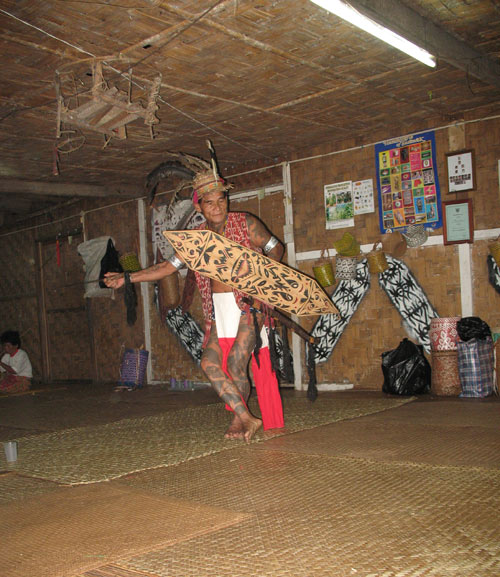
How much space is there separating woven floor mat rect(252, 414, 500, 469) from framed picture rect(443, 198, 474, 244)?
2056 mm

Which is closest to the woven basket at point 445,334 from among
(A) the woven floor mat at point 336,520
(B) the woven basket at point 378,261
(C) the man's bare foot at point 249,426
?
(B) the woven basket at point 378,261

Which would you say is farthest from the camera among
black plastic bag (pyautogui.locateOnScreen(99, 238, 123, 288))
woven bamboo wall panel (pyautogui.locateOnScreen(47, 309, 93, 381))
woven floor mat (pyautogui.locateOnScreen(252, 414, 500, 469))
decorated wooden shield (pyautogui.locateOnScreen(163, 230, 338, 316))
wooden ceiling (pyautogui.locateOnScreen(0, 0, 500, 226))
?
woven bamboo wall panel (pyautogui.locateOnScreen(47, 309, 93, 381))

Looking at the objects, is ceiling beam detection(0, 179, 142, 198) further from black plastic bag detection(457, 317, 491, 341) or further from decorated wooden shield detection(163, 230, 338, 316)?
black plastic bag detection(457, 317, 491, 341)

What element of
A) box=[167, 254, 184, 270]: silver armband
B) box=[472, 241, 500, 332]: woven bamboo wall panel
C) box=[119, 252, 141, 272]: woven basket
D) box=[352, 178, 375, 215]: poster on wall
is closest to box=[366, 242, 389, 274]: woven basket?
box=[352, 178, 375, 215]: poster on wall

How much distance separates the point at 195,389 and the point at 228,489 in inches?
201

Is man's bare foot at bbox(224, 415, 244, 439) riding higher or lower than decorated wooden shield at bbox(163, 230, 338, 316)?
lower

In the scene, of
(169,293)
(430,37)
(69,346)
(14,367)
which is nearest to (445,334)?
(430,37)

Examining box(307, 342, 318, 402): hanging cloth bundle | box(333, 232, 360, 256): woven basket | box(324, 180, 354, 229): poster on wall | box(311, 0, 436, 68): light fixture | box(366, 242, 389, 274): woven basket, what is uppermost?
box(311, 0, 436, 68): light fixture

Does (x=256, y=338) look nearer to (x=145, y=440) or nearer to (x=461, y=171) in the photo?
(x=145, y=440)

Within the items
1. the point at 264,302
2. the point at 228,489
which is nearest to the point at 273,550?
the point at 228,489

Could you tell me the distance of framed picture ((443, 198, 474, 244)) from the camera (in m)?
5.74

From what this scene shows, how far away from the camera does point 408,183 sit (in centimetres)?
616

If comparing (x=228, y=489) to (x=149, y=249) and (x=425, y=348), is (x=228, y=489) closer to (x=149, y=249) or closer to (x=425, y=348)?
(x=425, y=348)

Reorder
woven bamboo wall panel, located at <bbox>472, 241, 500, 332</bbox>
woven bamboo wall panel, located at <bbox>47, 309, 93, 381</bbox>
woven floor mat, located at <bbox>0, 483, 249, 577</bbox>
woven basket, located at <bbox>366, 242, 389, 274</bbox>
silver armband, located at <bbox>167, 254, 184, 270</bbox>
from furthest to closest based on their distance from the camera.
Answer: woven bamboo wall panel, located at <bbox>47, 309, 93, 381</bbox> < woven basket, located at <bbox>366, 242, 389, 274</bbox> < woven bamboo wall panel, located at <bbox>472, 241, 500, 332</bbox> < silver armband, located at <bbox>167, 254, 184, 270</bbox> < woven floor mat, located at <bbox>0, 483, 249, 577</bbox>
